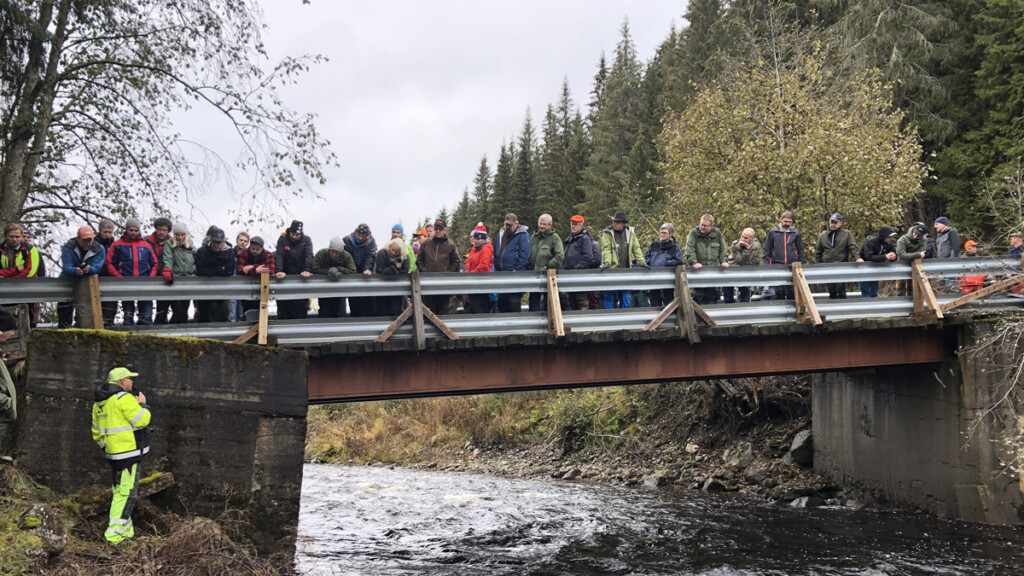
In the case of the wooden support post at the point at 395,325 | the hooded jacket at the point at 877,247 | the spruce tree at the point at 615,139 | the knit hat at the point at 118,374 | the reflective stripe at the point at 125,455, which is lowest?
the reflective stripe at the point at 125,455

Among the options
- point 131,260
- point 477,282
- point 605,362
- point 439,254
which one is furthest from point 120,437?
point 605,362

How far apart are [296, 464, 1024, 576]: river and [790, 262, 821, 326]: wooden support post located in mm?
3449

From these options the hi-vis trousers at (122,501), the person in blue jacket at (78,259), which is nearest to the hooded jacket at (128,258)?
the person in blue jacket at (78,259)

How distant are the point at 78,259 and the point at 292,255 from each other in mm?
2477

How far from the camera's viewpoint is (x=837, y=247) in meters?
13.3

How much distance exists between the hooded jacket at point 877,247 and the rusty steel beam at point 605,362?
1.26 metres

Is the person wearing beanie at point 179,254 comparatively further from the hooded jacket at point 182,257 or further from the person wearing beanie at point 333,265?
the person wearing beanie at point 333,265

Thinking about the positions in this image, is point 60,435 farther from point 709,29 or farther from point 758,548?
point 709,29

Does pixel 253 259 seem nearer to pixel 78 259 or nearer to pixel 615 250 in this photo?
pixel 78 259

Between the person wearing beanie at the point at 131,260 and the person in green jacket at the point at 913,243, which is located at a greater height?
the person in green jacket at the point at 913,243

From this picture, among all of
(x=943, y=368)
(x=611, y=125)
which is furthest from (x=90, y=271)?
(x=611, y=125)

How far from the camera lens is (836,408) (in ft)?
53.5

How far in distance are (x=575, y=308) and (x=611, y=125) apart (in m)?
37.9

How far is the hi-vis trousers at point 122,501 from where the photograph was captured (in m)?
7.44
